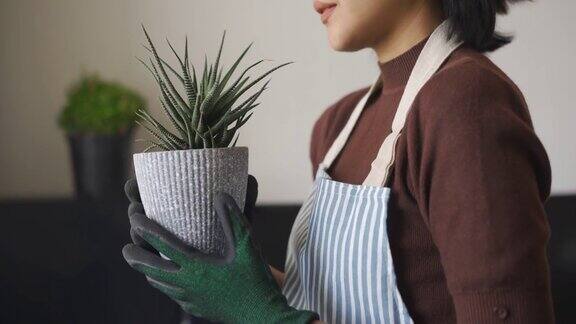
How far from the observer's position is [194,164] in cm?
64

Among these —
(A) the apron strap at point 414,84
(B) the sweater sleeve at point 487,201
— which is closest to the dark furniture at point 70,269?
(A) the apron strap at point 414,84

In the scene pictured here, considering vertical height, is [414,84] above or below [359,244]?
above

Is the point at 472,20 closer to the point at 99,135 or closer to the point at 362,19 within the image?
the point at 362,19

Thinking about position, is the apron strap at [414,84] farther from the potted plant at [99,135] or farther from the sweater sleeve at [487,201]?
the potted plant at [99,135]

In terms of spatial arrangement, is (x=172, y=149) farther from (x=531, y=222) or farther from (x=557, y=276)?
(x=557, y=276)

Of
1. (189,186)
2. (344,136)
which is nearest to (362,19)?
(344,136)

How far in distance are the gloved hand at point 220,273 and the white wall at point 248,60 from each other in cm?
92

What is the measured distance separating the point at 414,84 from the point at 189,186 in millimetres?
317

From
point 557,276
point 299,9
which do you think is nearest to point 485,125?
point 557,276

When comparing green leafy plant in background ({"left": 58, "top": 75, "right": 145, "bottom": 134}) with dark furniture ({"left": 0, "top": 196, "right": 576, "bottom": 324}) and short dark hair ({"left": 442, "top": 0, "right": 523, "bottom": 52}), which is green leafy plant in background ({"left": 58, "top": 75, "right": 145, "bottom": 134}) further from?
short dark hair ({"left": 442, "top": 0, "right": 523, "bottom": 52})

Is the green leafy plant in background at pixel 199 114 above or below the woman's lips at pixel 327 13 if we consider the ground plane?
below

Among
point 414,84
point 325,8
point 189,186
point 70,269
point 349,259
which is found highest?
point 325,8

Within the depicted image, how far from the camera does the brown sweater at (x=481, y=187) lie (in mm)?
578

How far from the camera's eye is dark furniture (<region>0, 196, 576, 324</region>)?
51.4 inches
